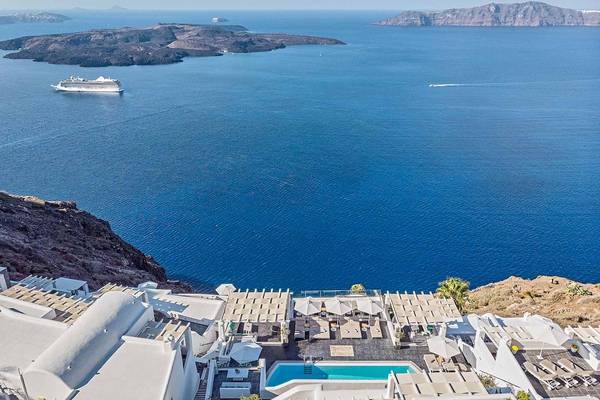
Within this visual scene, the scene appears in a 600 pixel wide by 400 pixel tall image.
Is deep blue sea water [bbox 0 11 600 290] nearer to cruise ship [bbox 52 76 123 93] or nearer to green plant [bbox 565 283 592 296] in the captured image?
cruise ship [bbox 52 76 123 93]

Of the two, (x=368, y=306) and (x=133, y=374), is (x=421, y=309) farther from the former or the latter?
(x=133, y=374)

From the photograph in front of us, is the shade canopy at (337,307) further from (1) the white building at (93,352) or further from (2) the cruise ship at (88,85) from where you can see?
(2) the cruise ship at (88,85)

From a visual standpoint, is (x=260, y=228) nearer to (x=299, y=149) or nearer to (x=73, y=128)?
(x=299, y=149)

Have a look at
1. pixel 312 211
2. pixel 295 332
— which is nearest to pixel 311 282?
pixel 312 211

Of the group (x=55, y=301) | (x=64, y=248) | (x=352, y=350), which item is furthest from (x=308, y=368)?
(x=64, y=248)

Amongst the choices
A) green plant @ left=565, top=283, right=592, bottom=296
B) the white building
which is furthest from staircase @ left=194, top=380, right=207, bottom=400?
green plant @ left=565, top=283, right=592, bottom=296

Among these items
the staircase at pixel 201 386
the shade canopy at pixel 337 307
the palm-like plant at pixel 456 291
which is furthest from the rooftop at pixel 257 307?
the palm-like plant at pixel 456 291
